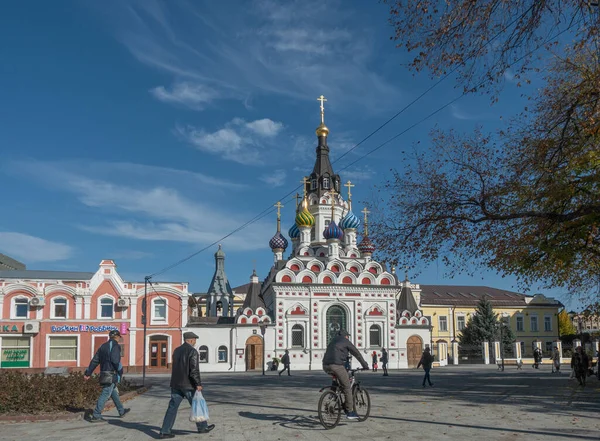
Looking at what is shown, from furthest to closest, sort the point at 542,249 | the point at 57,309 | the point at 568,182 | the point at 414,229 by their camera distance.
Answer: the point at 57,309 < the point at 414,229 < the point at 542,249 < the point at 568,182

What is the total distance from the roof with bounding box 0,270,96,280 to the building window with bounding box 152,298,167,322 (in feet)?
16.9

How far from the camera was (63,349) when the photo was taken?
4138cm

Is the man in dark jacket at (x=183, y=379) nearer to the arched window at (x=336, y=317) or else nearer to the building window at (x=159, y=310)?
the building window at (x=159, y=310)

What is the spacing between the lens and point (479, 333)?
188 feet

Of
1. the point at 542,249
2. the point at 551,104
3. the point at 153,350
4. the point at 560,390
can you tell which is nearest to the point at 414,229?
the point at 542,249

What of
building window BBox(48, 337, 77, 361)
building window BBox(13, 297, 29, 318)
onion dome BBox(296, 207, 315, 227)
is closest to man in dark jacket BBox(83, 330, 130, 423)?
building window BBox(48, 337, 77, 361)

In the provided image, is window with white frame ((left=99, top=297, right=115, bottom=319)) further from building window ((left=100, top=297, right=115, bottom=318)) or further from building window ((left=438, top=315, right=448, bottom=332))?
building window ((left=438, top=315, right=448, bottom=332))

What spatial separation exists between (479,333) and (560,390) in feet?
130

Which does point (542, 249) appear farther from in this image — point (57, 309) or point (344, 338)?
point (57, 309)

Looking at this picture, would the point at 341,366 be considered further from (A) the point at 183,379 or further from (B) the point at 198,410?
(A) the point at 183,379

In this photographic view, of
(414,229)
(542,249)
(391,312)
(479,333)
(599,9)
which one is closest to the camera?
→ (599,9)

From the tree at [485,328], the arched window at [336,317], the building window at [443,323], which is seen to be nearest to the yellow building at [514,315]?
the building window at [443,323]

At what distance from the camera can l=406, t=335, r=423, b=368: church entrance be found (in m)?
48.7

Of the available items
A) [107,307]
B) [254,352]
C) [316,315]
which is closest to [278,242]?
[316,315]
